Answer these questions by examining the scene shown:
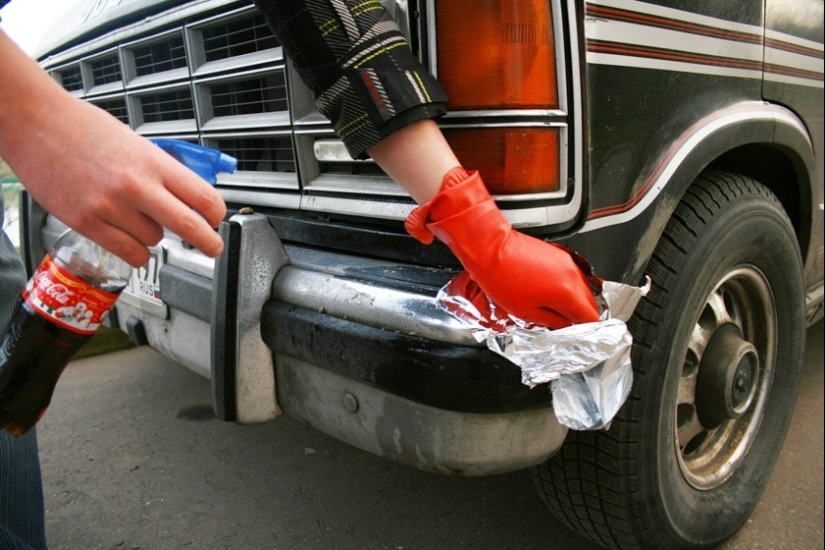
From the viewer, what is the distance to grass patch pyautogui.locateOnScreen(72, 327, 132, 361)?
3600 millimetres

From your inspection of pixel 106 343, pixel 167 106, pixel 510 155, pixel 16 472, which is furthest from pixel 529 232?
pixel 106 343

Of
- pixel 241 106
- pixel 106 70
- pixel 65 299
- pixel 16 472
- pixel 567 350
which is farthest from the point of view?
pixel 106 70

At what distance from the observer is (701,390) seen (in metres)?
1.93

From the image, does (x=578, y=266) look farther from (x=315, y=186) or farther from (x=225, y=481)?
(x=225, y=481)

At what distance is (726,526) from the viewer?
6.50 feet

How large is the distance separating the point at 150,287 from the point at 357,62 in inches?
49.1

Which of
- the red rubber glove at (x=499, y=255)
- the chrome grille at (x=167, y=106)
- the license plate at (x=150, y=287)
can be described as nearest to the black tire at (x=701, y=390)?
A: the red rubber glove at (x=499, y=255)

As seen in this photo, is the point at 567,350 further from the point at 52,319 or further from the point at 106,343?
the point at 106,343

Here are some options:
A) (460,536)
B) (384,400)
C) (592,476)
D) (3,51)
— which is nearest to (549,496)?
(592,476)

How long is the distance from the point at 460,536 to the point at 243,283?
1.10 m

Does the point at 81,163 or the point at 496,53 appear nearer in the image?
the point at 81,163

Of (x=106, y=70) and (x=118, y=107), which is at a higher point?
(x=106, y=70)

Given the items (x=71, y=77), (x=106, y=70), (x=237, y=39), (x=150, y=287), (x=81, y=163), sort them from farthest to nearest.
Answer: (x=71, y=77), (x=106, y=70), (x=150, y=287), (x=237, y=39), (x=81, y=163)

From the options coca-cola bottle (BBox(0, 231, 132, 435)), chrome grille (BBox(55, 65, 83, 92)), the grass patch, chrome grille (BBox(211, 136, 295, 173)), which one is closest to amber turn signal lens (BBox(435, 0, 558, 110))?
chrome grille (BBox(211, 136, 295, 173))
